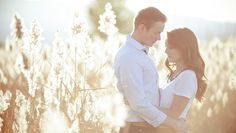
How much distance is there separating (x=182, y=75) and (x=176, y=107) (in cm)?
15

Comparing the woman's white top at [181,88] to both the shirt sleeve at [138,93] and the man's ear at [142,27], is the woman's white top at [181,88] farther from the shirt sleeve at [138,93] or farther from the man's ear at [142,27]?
the man's ear at [142,27]

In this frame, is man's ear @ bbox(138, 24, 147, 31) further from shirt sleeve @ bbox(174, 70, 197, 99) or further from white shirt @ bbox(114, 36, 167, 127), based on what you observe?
shirt sleeve @ bbox(174, 70, 197, 99)

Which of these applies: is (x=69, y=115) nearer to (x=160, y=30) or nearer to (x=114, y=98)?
(x=114, y=98)

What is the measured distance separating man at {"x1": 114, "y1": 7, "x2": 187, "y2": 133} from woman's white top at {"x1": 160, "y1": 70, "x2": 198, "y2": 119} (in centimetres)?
4

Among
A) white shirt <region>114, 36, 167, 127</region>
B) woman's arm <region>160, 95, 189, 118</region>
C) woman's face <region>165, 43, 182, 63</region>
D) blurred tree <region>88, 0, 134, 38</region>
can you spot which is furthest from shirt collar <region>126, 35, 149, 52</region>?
blurred tree <region>88, 0, 134, 38</region>

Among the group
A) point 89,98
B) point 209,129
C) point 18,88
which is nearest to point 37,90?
point 18,88

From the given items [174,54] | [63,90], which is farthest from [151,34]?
A: [63,90]

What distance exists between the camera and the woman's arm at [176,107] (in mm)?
2609

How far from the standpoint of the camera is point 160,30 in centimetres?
267

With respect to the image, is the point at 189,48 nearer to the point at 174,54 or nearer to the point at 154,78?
the point at 174,54

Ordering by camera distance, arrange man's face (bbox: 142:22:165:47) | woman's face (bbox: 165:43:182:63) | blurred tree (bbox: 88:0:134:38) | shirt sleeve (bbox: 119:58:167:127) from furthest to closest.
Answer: blurred tree (bbox: 88:0:134:38), woman's face (bbox: 165:43:182:63), man's face (bbox: 142:22:165:47), shirt sleeve (bbox: 119:58:167:127)

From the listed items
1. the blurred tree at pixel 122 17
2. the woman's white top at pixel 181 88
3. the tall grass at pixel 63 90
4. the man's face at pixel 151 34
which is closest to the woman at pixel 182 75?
the woman's white top at pixel 181 88

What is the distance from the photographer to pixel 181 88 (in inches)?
103

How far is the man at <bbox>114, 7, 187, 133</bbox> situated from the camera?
2545 millimetres
